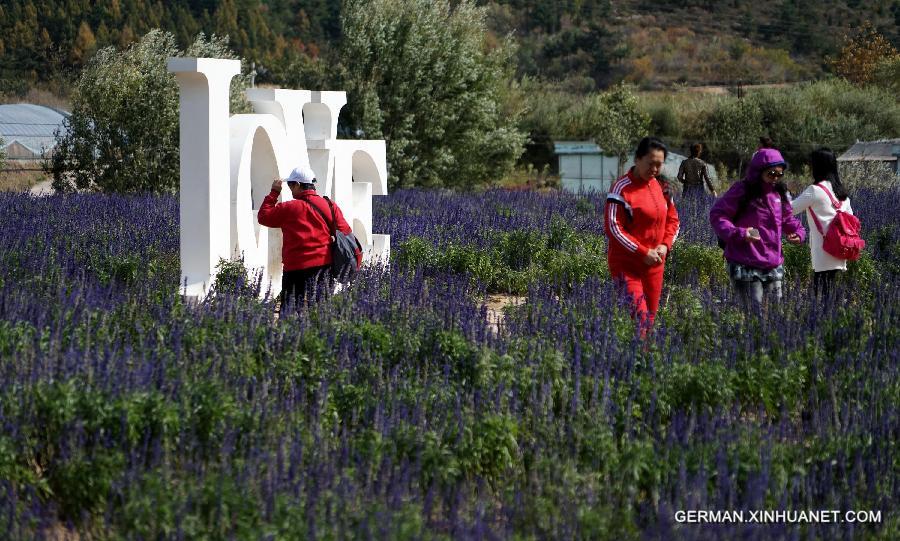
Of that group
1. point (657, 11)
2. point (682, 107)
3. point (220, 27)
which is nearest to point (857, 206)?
point (682, 107)

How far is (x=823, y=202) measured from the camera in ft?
26.3

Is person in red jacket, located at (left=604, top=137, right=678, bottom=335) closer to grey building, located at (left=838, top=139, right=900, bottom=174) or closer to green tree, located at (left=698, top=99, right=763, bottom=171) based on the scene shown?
grey building, located at (left=838, top=139, right=900, bottom=174)

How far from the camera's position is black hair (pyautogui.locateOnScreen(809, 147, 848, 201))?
7988 mm

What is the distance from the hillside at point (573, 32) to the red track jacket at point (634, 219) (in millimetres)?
49975

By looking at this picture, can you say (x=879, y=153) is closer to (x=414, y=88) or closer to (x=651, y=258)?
(x=414, y=88)

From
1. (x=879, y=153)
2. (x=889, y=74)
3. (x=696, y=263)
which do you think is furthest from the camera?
(x=889, y=74)

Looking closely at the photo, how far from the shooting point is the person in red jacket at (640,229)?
6.90 meters

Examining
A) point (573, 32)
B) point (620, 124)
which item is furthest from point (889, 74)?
point (573, 32)

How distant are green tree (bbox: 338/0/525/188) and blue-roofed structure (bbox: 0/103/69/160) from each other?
12085mm

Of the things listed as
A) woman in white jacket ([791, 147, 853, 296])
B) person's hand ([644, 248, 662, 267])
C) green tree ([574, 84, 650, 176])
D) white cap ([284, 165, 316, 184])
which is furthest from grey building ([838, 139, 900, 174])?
white cap ([284, 165, 316, 184])

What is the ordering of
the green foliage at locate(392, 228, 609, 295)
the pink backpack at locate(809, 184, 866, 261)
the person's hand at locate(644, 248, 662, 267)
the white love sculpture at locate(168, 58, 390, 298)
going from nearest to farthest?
the person's hand at locate(644, 248, 662, 267), the pink backpack at locate(809, 184, 866, 261), the white love sculpture at locate(168, 58, 390, 298), the green foliage at locate(392, 228, 609, 295)

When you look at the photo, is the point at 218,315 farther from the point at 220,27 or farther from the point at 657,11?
the point at 657,11

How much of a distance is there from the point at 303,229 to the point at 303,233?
0.09 feet

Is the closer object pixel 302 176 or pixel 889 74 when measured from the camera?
pixel 302 176
